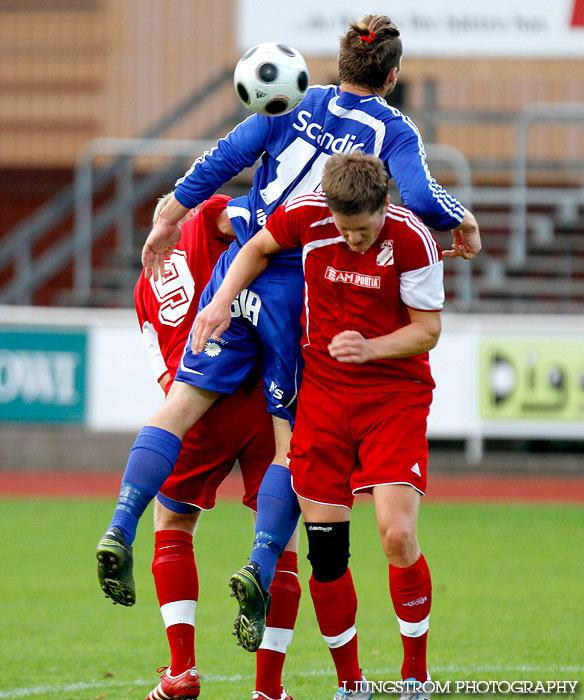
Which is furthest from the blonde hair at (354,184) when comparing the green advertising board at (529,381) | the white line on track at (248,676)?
the green advertising board at (529,381)

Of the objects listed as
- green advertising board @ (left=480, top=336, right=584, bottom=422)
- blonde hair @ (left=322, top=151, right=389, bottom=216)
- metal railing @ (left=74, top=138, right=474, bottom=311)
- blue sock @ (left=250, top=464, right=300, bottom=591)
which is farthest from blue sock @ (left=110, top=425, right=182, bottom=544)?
metal railing @ (left=74, top=138, right=474, bottom=311)

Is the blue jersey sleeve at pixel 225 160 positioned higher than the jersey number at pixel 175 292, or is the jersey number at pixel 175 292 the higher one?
the blue jersey sleeve at pixel 225 160

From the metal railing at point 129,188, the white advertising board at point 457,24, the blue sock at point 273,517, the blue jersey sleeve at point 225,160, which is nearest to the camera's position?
the blue sock at point 273,517

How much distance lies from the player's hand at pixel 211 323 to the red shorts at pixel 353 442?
0.44 m

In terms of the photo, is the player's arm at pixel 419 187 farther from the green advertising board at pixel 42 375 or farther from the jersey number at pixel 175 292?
the green advertising board at pixel 42 375

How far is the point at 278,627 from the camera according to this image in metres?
5.23

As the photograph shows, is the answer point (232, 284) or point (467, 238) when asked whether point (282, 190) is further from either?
point (467, 238)

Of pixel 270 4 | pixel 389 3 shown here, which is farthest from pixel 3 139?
pixel 389 3

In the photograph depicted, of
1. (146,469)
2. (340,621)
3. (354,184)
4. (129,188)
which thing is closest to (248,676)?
(340,621)

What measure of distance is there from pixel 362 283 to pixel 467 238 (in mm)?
516

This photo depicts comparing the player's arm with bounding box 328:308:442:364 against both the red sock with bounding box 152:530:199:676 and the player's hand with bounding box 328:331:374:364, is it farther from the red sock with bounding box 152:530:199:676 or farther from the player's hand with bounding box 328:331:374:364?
the red sock with bounding box 152:530:199:676

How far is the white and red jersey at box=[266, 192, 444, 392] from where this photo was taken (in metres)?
4.84

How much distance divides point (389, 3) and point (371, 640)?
12.5m

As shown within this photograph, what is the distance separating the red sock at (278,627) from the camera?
5.12 metres
